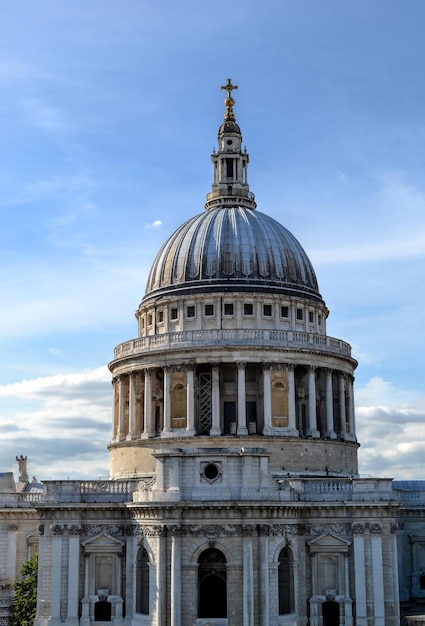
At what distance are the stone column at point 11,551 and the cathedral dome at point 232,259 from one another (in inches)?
836

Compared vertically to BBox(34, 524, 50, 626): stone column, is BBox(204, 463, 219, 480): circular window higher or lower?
higher

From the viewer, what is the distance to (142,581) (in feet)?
182

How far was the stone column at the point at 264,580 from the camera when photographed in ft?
172

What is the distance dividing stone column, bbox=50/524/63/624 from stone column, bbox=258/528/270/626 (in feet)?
42.1

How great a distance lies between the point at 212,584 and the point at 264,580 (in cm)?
314

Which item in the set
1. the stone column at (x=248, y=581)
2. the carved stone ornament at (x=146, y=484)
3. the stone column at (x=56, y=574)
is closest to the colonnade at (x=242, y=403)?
the carved stone ornament at (x=146, y=484)

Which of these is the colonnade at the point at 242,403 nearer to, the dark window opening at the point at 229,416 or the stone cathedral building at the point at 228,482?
the stone cathedral building at the point at 228,482

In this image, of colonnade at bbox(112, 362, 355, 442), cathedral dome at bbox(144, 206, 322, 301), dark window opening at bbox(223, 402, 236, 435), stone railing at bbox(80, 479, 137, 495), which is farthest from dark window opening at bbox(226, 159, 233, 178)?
stone railing at bbox(80, 479, 137, 495)

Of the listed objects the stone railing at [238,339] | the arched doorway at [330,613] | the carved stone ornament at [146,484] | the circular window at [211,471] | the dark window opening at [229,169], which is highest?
the dark window opening at [229,169]

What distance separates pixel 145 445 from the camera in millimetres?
68062

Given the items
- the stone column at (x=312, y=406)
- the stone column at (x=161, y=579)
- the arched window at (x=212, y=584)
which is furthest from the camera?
the stone column at (x=312, y=406)

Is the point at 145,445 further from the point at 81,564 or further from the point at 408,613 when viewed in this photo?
the point at 408,613

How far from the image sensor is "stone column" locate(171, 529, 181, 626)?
52312 millimetres

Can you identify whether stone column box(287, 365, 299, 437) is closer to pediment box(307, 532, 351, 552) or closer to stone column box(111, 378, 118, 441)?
pediment box(307, 532, 351, 552)
